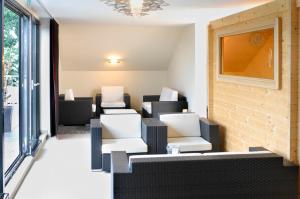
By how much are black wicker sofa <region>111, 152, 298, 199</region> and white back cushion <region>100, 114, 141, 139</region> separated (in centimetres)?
215

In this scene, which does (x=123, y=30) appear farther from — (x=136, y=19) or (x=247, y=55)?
(x=247, y=55)

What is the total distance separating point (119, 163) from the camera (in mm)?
3877

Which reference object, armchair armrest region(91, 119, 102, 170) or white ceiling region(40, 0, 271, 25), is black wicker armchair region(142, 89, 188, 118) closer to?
white ceiling region(40, 0, 271, 25)

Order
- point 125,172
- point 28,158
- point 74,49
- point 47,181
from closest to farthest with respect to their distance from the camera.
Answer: point 125,172
point 47,181
point 28,158
point 74,49

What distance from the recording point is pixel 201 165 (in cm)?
372

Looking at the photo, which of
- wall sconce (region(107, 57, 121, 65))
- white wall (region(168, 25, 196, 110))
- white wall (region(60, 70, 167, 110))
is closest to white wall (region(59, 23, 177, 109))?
white wall (region(60, 70, 167, 110))

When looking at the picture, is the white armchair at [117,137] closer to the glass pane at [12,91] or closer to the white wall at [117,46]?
the glass pane at [12,91]

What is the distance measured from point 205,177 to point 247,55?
295cm

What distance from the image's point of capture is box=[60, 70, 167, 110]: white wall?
38.2ft

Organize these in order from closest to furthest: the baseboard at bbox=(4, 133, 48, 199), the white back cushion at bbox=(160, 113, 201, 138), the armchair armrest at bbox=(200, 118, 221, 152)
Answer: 1. the baseboard at bbox=(4, 133, 48, 199)
2. the armchair armrest at bbox=(200, 118, 221, 152)
3. the white back cushion at bbox=(160, 113, 201, 138)

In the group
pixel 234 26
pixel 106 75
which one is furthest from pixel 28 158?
pixel 106 75

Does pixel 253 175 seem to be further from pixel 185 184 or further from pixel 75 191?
pixel 75 191

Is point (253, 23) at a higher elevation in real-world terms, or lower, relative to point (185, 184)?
higher

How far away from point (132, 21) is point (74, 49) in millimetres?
2596
